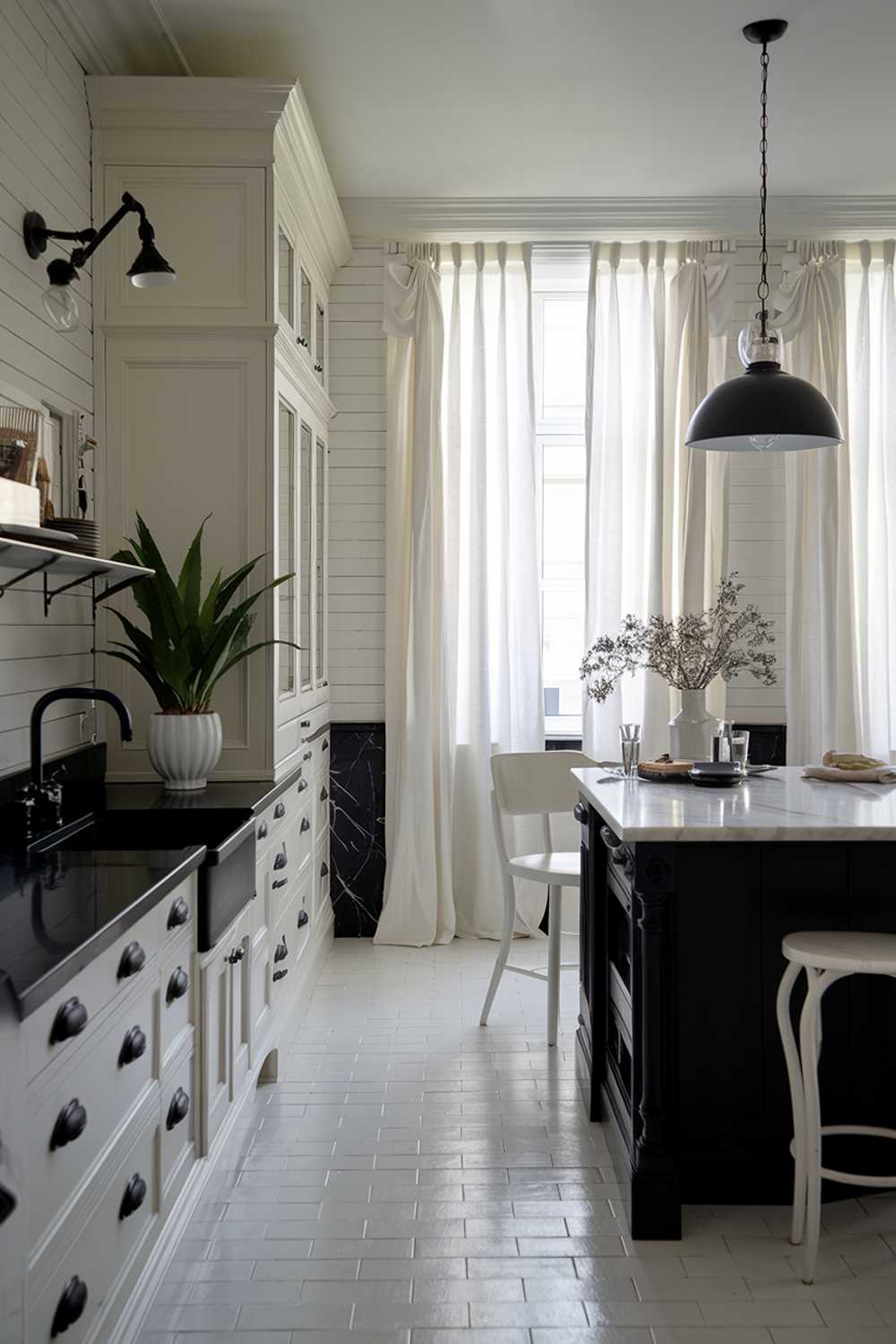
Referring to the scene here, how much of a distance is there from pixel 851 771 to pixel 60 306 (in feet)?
8.06

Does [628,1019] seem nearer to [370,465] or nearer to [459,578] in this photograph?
[459,578]

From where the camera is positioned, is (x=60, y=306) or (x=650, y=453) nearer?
(x=60, y=306)

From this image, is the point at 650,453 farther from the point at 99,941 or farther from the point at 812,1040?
the point at 99,941

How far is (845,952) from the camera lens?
2369mm

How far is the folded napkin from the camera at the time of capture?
329 cm

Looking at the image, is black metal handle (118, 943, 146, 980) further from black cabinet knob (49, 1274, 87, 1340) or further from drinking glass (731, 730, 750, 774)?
drinking glass (731, 730, 750, 774)

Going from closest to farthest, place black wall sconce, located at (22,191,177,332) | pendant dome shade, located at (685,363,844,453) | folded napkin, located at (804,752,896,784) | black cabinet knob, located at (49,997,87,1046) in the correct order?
black cabinet knob, located at (49,997,87,1046) < black wall sconce, located at (22,191,177,332) < pendant dome shade, located at (685,363,844,453) < folded napkin, located at (804,752,896,784)

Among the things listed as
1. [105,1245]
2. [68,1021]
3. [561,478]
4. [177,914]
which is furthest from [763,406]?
[105,1245]

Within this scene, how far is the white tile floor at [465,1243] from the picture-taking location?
7.38 feet

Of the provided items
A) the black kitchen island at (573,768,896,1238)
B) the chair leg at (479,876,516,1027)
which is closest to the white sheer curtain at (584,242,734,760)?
the chair leg at (479,876,516,1027)

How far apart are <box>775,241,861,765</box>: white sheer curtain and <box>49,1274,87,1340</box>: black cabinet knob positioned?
3982 millimetres

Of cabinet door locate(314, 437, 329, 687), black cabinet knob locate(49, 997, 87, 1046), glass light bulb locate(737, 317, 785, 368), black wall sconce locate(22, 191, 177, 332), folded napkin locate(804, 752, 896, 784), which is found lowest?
black cabinet knob locate(49, 997, 87, 1046)

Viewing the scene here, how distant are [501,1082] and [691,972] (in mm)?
1057

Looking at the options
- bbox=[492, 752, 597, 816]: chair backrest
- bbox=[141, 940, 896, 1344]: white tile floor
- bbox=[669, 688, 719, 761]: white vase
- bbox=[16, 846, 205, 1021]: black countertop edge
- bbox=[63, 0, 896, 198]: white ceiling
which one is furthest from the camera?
bbox=[492, 752, 597, 816]: chair backrest
